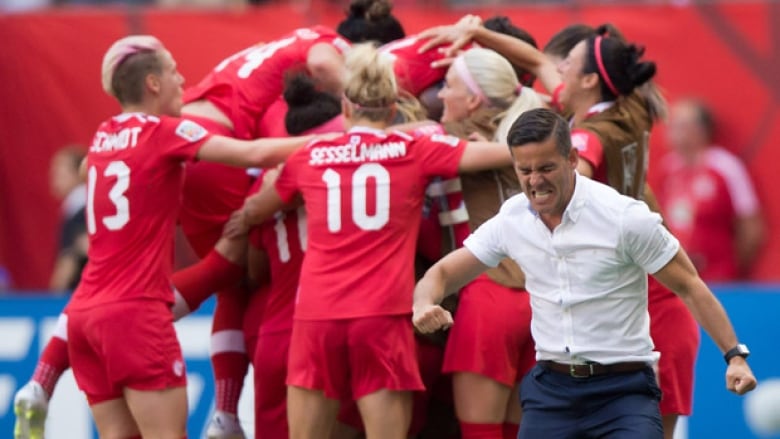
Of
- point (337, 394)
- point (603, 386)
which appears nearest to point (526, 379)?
point (603, 386)

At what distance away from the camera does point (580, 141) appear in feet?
22.6

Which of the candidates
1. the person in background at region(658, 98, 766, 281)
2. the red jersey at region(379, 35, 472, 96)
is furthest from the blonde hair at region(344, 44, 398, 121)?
the person in background at region(658, 98, 766, 281)

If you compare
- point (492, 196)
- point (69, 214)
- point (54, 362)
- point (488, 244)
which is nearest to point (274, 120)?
point (492, 196)

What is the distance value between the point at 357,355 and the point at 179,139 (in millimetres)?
1250

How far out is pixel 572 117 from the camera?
7.52 metres

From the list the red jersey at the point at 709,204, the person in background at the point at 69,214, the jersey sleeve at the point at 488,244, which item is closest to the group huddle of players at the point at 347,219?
the jersey sleeve at the point at 488,244

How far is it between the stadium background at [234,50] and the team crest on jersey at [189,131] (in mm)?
3053

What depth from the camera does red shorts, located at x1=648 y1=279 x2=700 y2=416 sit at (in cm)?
721

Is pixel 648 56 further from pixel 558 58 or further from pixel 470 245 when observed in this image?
pixel 470 245

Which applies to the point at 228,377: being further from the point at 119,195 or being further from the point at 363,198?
the point at 363,198

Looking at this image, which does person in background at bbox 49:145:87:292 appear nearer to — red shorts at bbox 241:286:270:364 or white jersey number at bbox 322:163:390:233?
red shorts at bbox 241:286:270:364

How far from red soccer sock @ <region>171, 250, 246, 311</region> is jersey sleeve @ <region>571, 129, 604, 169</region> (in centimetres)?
191

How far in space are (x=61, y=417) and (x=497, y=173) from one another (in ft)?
13.5

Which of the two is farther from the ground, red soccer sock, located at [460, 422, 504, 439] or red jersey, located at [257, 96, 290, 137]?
red jersey, located at [257, 96, 290, 137]
